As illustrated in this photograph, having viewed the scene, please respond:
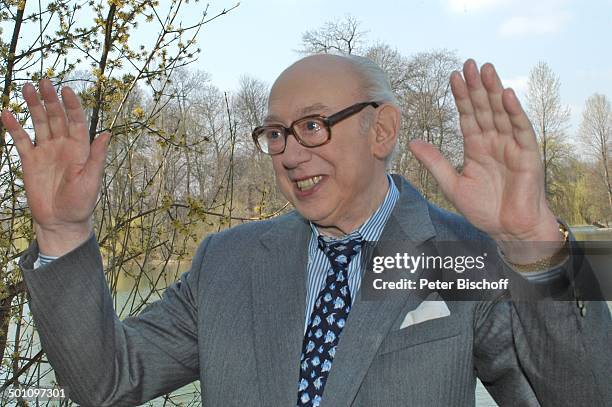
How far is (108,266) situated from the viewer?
3.28 m

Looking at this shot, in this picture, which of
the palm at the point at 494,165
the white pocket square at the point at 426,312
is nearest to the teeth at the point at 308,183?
the white pocket square at the point at 426,312

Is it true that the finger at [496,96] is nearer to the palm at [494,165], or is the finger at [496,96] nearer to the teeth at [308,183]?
the palm at [494,165]

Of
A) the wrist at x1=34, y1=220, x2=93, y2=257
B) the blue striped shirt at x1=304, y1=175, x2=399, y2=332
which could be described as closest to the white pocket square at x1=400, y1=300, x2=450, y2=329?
the blue striped shirt at x1=304, y1=175, x2=399, y2=332

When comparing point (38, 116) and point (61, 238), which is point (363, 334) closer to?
point (61, 238)

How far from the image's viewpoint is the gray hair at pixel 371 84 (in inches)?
79.4

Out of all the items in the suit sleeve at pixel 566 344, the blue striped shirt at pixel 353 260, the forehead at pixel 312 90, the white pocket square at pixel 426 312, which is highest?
the forehead at pixel 312 90

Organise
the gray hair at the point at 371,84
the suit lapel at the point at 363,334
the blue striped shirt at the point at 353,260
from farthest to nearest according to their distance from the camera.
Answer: the gray hair at the point at 371,84
the blue striped shirt at the point at 353,260
the suit lapel at the point at 363,334

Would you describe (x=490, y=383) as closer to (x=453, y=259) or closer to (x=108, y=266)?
(x=453, y=259)

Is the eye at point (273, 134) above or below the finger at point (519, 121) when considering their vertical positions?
above

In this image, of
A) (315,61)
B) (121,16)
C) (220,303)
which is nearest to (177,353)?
(220,303)

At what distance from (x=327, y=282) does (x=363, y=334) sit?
22cm

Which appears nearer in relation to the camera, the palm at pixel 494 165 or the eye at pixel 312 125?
the palm at pixel 494 165

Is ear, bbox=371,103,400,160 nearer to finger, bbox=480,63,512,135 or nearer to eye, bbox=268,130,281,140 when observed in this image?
eye, bbox=268,130,281,140

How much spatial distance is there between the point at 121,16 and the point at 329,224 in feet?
5.38
